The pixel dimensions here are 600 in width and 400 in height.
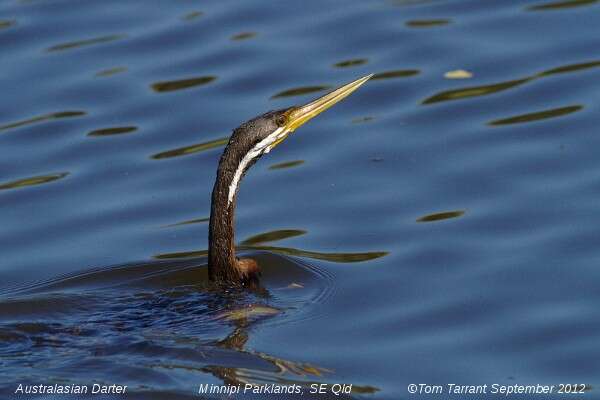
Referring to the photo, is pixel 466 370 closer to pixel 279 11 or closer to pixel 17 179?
pixel 17 179

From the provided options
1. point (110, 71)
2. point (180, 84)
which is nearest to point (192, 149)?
point (180, 84)

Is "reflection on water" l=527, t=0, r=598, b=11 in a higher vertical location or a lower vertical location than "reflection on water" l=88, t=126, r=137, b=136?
higher

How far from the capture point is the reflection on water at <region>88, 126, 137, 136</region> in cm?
1359

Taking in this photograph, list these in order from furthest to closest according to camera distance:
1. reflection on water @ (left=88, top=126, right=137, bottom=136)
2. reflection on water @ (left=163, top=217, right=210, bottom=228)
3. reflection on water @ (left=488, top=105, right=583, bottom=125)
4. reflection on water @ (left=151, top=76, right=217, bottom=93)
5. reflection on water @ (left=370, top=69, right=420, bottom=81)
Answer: reflection on water @ (left=151, top=76, right=217, bottom=93) < reflection on water @ (left=370, top=69, right=420, bottom=81) < reflection on water @ (left=88, top=126, right=137, bottom=136) < reflection on water @ (left=488, top=105, right=583, bottom=125) < reflection on water @ (left=163, top=217, right=210, bottom=228)

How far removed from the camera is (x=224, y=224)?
34.9ft

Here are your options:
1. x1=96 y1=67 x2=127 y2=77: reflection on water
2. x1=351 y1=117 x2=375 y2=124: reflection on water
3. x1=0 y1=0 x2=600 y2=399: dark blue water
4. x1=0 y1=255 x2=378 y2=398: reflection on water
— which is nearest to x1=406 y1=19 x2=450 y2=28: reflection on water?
x1=0 y1=0 x2=600 y2=399: dark blue water

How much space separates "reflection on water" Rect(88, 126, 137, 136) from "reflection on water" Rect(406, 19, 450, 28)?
3.41m

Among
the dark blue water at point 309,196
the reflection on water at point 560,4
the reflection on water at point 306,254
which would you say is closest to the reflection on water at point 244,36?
the dark blue water at point 309,196

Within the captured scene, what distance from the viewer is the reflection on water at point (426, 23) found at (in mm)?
15185

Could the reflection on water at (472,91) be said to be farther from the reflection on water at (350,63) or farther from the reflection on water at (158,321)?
the reflection on water at (158,321)

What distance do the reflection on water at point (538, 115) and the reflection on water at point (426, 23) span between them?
2381 mm

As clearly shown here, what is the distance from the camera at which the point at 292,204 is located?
11.9m

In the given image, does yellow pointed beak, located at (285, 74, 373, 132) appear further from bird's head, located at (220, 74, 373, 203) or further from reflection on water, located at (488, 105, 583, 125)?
reflection on water, located at (488, 105, 583, 125)

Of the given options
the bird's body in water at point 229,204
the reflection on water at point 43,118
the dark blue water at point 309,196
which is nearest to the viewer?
the dark blue water at point 309,196
